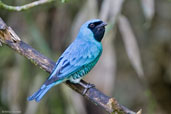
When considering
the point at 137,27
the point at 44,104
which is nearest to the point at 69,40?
the point at 44,104

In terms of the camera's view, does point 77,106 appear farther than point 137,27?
No

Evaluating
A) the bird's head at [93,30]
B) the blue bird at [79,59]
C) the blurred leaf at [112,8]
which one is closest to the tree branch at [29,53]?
the blue bird at [79,59]

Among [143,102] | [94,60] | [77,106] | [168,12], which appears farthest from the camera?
[143,102]

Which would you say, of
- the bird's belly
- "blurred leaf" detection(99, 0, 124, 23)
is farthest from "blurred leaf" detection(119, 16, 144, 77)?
the bird's belly

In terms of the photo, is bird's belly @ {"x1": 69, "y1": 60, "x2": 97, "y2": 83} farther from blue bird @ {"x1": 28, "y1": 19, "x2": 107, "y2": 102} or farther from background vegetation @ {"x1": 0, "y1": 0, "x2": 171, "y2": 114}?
background vegetation @ {"x1": 0, "y1": 0, "x2": 171, "y2": 114}

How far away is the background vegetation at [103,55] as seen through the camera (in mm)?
3816

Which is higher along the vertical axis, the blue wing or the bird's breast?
the blue wing

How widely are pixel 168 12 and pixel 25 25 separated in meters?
1.76

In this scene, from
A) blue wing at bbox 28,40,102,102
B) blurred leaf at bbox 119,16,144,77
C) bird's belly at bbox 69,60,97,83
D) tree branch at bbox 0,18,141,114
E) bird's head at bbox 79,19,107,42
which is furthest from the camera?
blurred leaf at bbox 119,16,144,77

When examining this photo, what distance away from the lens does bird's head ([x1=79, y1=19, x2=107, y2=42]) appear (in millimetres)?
3262

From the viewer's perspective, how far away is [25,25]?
4.42 metres

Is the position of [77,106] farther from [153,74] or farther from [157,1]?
[157,1]

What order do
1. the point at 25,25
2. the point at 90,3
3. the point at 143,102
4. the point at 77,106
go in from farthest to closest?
the point at 143,102, the point at 25,25, the point at 77,106, the point at 90,3

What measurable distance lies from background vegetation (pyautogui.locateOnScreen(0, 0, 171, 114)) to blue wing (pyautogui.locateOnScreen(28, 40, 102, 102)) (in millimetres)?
367
